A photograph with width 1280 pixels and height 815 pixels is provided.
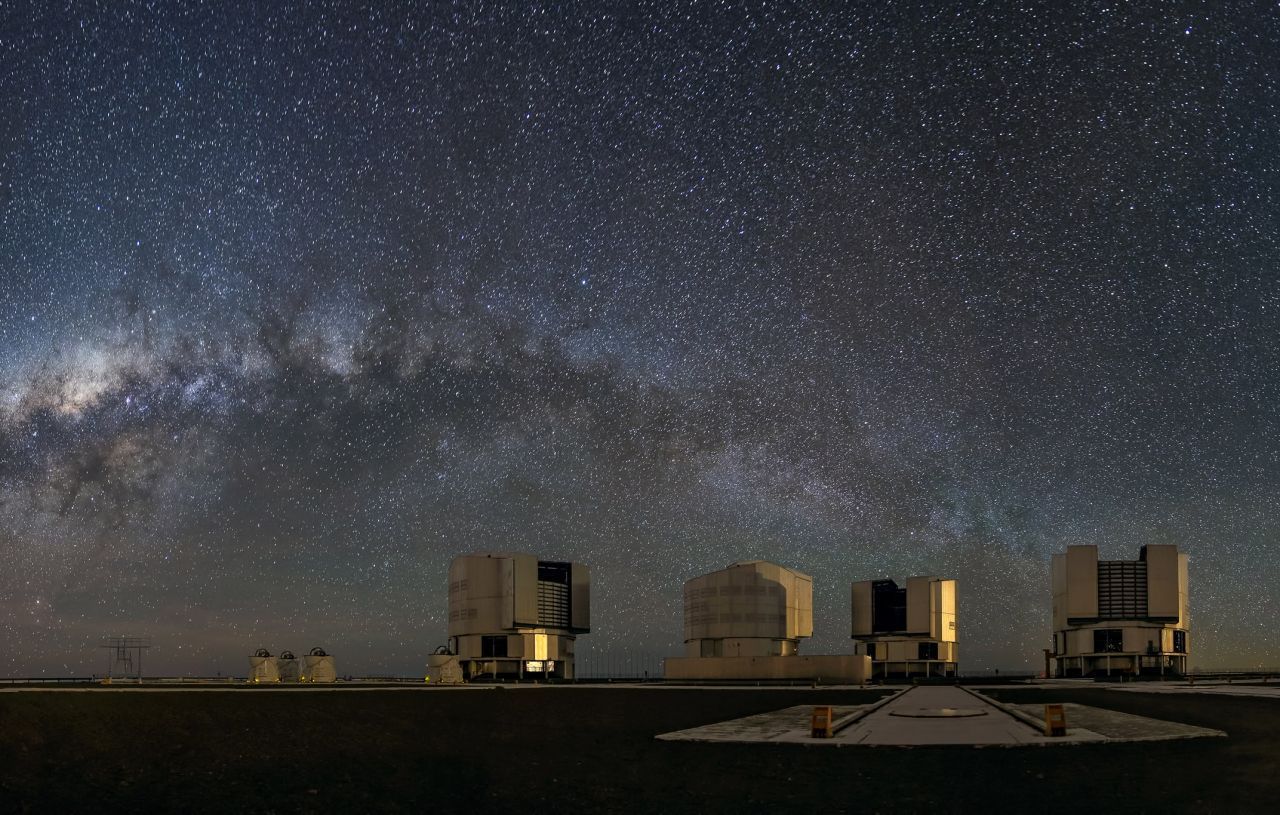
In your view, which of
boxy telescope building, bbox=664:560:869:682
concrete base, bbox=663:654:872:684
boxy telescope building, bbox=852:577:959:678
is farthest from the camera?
boxy telescope building, bbox=852:577:959:678

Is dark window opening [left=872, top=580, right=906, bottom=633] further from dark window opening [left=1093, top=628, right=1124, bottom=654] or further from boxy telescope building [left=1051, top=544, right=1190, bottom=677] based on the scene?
dark window opening [left=1093, top=628, right=1124, bottom=654]

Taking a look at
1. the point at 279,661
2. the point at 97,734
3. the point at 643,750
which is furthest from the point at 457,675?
the point at 643,750

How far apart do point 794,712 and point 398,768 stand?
60.4 ft

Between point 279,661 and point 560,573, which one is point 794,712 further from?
point 560,573


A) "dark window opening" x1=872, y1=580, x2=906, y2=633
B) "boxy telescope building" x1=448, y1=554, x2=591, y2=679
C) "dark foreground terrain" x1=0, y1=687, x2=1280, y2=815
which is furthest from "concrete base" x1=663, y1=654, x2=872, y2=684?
"dark foreground terrain" x1=0, y1=687, x2=1280, y2=815

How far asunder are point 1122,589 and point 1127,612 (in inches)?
81.9

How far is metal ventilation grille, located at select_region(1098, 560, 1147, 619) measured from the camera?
99375 mm

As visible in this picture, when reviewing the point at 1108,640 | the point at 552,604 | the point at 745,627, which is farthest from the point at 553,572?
the point at 1108,640

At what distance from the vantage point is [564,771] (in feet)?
57.0

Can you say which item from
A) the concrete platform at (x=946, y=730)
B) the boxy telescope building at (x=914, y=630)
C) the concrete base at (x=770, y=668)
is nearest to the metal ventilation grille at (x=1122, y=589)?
the boxy telescope building at (x=914, y=630)

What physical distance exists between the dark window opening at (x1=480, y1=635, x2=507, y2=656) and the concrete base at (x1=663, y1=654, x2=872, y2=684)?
14023 millimetres

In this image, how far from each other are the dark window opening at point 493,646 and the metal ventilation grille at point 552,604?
410 centimetres

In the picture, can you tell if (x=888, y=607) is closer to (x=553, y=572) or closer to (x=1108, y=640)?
(x=1108, y=640)

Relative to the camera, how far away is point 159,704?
38000mm
